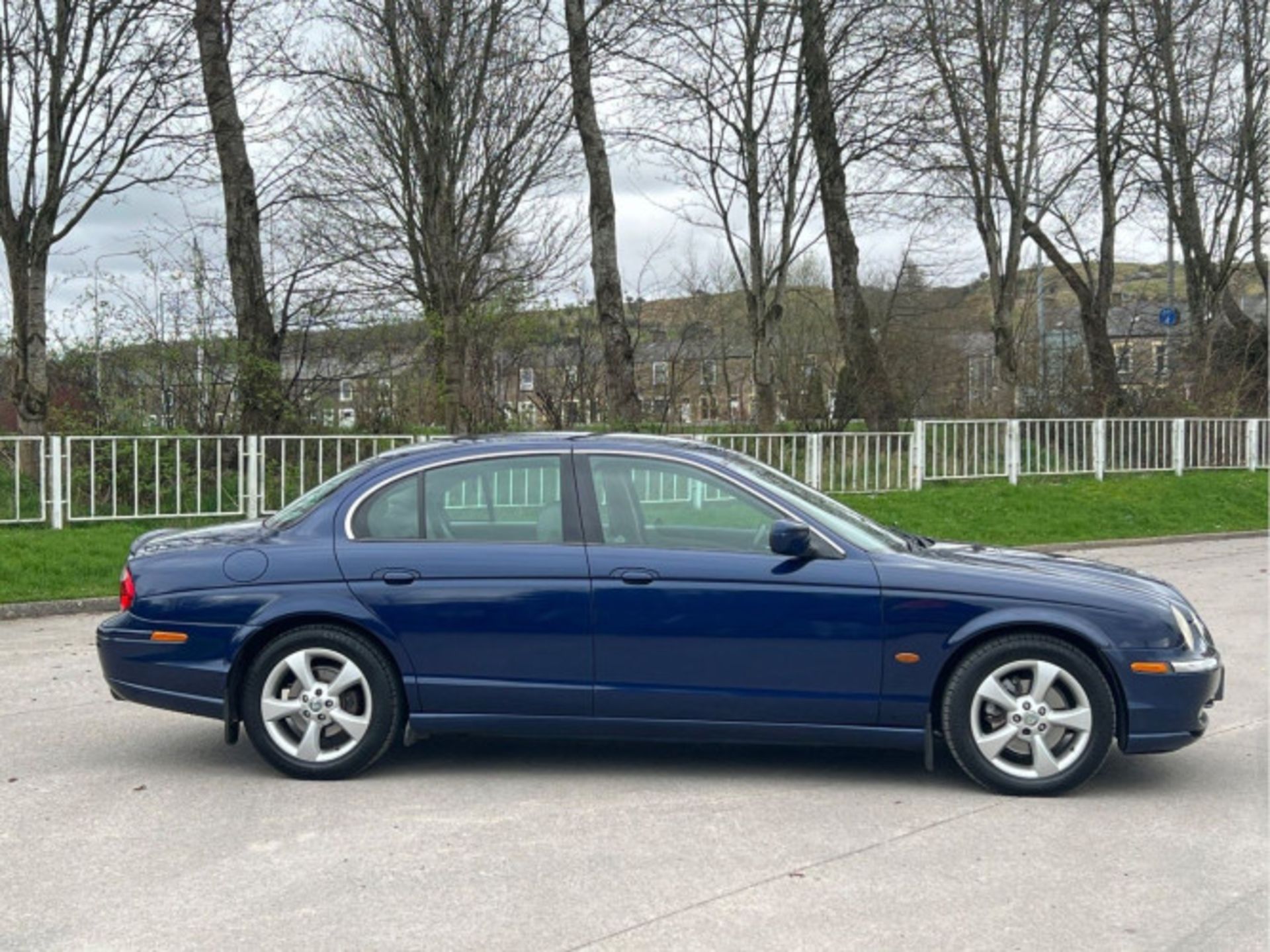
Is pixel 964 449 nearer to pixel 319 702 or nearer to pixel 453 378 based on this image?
pixel 453 378

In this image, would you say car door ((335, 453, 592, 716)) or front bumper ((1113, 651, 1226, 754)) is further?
car door ((335, 453, 592, 716))

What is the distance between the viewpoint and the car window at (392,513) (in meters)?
5.90

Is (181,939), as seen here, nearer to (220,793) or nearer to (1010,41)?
(220,793)

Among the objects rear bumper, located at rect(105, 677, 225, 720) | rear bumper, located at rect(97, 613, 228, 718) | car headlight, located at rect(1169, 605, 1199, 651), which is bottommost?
rear bumper, located at rect(105, 677, 225, 720)

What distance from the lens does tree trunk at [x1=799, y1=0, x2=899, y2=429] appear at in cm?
2047

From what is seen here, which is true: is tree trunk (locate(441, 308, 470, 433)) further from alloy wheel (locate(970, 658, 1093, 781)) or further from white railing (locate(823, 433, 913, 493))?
alloy wheel (locate(970, 658, 1093, 781))

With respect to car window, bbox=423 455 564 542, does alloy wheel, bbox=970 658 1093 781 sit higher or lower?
lower

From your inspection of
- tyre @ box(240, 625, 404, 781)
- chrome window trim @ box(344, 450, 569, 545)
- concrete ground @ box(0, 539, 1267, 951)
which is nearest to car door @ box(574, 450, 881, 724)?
concrete ground @ box(0, 539, 1267, 951)

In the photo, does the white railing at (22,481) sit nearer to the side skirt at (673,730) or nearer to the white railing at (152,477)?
the white railing at (152,477)

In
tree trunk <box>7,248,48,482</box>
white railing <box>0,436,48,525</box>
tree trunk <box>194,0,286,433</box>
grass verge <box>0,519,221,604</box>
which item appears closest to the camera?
grass verge <box>0,519,221,604</box>

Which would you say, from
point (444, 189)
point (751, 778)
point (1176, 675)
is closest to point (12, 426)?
point (444, 189)

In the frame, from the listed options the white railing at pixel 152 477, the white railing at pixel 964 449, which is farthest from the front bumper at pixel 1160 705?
the white railing at pixel 964 449

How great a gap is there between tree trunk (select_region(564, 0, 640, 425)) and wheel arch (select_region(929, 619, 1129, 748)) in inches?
529

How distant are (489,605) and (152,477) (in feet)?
33.1
